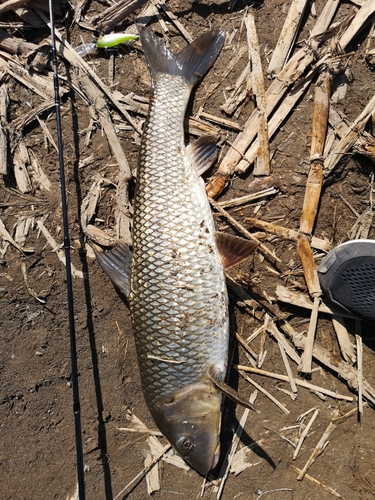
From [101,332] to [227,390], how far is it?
45.6 inches

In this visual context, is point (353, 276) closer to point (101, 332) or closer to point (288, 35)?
point (288, 35)

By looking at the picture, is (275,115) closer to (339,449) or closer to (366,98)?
(366,98)

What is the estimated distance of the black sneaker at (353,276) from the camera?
9.92ft

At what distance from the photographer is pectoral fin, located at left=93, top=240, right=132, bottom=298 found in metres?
2.95

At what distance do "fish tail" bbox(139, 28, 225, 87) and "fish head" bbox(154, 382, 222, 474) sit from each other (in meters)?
2.17

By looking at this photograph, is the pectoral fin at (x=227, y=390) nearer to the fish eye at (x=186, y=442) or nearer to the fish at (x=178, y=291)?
the fish at (x=178, y=291)

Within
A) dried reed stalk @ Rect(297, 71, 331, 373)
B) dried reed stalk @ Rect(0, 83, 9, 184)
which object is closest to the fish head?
dried reed stalk @ Rect(297, 71, 331, 373)

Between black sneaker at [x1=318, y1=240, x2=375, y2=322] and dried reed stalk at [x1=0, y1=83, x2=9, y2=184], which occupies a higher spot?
dried reed stalk at [x1=0, y1=83, x2=9, y2=184]

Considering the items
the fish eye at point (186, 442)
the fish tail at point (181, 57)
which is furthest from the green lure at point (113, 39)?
the fish eye at point (186, 442)

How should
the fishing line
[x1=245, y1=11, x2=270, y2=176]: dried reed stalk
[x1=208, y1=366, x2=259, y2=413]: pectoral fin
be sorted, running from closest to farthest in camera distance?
[x1=208, y1=366, x2=259, y2=413]: pectoral fin → the fishing line → [x1=245, y1=11, x2=270, y2=176]: dried reed stalk

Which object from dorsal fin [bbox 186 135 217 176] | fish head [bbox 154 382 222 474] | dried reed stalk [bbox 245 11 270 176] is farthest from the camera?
dried reed stalk [bbox 245 11 270 176]

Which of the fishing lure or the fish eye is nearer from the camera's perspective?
the fish eye

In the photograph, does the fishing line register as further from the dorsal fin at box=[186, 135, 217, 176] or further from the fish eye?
the dorsal fin at box=[186, 135, 217, 176]

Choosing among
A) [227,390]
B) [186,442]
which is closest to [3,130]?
[227,390]
